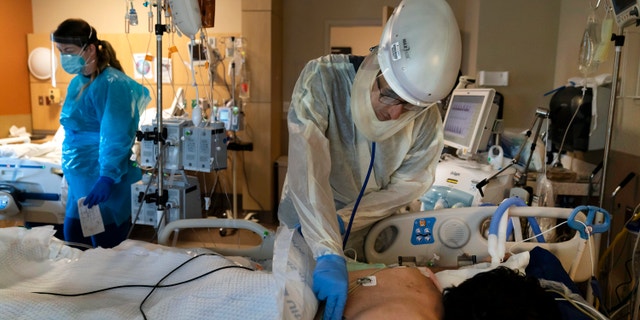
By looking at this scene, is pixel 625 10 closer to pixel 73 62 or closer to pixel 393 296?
pixel 393 296

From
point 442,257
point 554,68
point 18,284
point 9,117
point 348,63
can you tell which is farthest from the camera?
point 9,117

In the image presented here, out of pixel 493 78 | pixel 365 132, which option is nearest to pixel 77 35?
pixel 365 132

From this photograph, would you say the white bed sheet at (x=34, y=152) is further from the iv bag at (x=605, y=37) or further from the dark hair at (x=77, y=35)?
the iv bag at (x=605, y=37)

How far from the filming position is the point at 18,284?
1.41 metres

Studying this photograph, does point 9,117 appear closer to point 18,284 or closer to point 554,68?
point 18,284

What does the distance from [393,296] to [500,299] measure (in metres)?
0.25

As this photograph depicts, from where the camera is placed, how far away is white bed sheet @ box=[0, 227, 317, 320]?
1.15 meters

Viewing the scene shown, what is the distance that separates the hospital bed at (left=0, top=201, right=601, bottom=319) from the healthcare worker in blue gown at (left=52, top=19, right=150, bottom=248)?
0.60 m

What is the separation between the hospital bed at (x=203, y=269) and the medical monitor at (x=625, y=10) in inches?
42.7

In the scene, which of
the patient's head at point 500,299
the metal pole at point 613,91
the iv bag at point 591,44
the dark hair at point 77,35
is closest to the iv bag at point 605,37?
the iv bag at point 591,44

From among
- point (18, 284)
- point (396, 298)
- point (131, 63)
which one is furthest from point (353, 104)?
point (131, 63)

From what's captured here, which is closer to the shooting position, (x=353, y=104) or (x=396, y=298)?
(x=396, y=298)

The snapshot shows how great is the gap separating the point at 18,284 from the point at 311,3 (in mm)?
4341

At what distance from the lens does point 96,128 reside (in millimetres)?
2445
